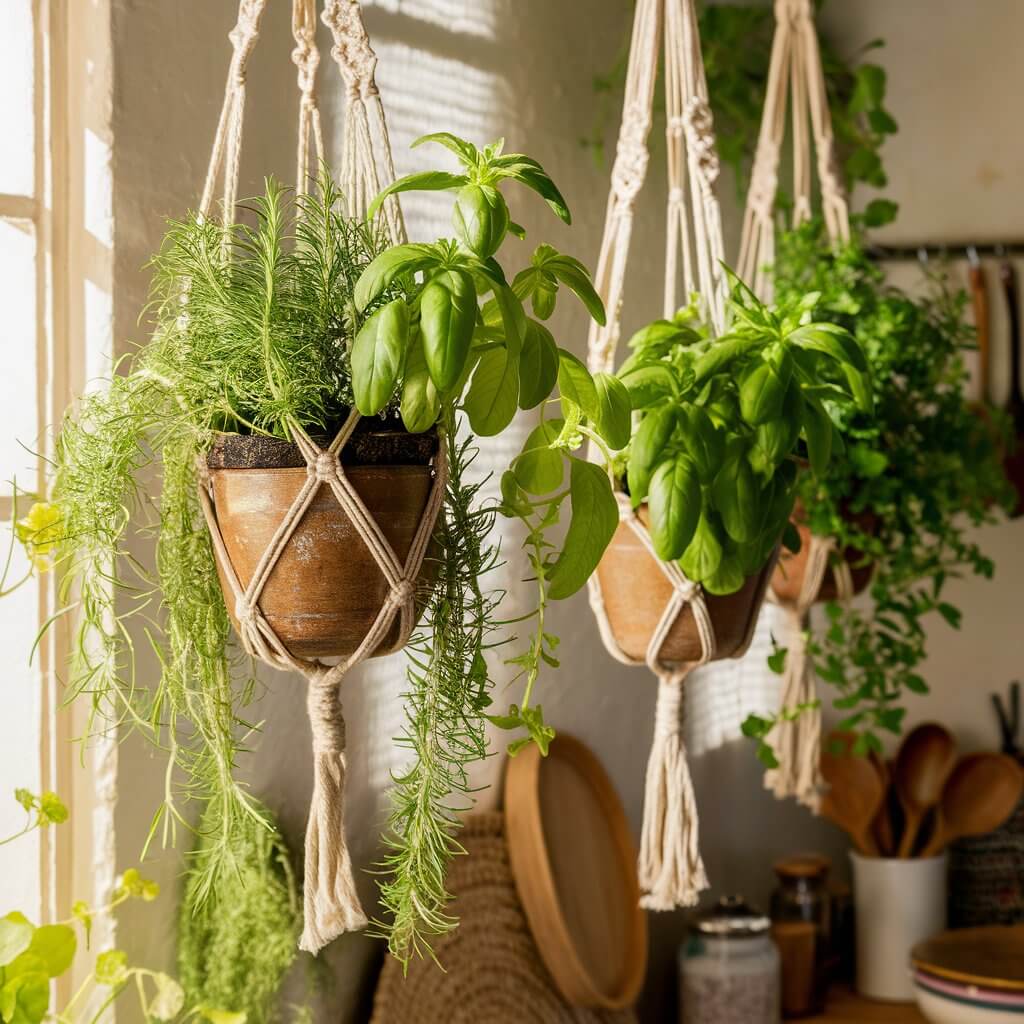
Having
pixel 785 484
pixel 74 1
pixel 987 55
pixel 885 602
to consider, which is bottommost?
pixel 885 602

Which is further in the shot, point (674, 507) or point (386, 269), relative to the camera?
point (674, 507)

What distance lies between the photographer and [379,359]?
25.8 inches

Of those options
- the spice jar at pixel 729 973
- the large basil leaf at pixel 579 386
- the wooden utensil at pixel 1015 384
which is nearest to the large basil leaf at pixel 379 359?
the large basil leaf at pixel 579 386

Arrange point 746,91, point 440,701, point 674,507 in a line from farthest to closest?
point 746,91, point 674,507, point 440,701

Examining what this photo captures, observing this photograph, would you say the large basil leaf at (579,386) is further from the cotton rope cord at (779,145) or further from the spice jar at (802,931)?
the spice jar at (802,931)

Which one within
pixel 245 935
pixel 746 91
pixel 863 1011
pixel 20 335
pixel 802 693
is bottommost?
pixel 863 1011

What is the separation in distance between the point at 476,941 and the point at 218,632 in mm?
671

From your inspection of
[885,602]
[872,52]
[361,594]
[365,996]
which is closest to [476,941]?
[365,996]

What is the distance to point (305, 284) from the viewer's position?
2.39ft

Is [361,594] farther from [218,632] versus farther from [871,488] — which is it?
[871,488]

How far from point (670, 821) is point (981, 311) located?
1.32 m

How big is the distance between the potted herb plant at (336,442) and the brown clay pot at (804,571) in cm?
66

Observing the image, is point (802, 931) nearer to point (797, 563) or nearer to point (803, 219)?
point (797, 563)

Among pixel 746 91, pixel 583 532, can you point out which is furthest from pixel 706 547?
pixel 746 91
